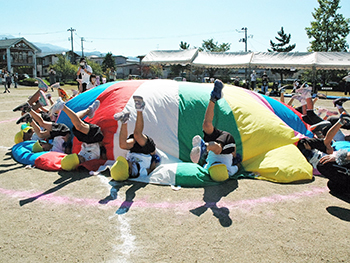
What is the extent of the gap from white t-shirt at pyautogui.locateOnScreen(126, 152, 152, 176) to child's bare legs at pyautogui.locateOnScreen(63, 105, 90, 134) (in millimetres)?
774

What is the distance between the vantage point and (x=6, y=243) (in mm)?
2471

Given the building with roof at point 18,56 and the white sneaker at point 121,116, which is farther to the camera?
the building with roof at point 18,56

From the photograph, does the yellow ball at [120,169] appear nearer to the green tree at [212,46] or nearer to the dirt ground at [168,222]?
the dirt ground at [168,222]

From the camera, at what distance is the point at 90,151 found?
4.36 m

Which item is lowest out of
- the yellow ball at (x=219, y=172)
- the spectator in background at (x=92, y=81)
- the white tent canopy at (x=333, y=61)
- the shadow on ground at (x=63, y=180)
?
the shadow on ground at (x=63, y=180)

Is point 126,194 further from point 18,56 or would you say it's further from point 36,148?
point 18,56

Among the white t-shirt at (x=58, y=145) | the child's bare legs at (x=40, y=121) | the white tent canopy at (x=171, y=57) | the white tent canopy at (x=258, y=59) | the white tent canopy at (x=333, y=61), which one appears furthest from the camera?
the white tent canopy at (x=171, y=57)

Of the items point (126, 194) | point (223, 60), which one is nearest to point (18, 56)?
point (223, 60)

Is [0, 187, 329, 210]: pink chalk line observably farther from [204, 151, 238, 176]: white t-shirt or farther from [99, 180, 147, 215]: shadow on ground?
[204, 151, 238, 176]: white t-shirt

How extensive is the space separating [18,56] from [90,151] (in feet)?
141

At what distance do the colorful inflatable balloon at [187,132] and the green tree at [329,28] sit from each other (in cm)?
3599

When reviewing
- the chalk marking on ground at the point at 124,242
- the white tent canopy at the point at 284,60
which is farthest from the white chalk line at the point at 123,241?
the white tent canopy at the point at 284,60

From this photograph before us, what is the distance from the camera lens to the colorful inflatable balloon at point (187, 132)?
390 centimetres

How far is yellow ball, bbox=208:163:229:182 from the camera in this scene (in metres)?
3.65
